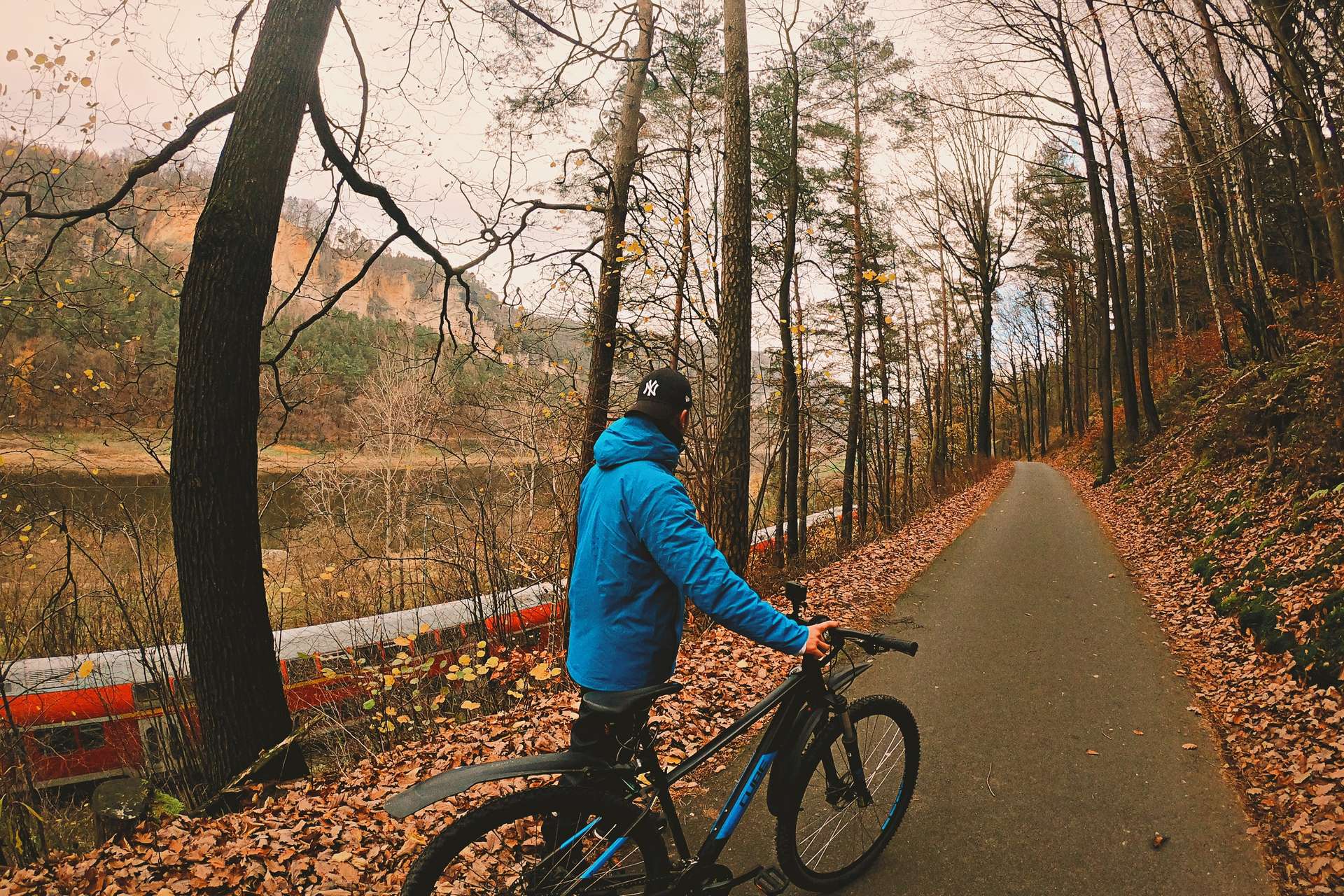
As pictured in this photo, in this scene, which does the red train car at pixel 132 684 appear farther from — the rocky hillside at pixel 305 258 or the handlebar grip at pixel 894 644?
the handlebar grip at pixel 894 644

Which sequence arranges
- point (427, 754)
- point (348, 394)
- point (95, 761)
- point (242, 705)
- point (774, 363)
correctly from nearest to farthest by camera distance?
1. point (242, 705)
2. point (427, 754)
3. point (95, 761)
4. point (774, 363)
5. point (348, 394)

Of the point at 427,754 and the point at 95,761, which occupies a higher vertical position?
the point at 427,754

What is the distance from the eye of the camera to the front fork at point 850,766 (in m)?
2.76

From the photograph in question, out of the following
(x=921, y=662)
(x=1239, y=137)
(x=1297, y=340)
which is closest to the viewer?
(x=921, y=662)

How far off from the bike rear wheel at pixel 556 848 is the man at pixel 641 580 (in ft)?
0.73

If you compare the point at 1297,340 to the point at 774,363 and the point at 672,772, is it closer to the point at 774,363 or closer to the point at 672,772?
the point at 774,363

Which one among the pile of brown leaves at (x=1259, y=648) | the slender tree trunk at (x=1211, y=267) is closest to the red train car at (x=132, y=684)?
the pile of brown leaves at (x=1259, y=648)

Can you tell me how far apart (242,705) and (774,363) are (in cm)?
894

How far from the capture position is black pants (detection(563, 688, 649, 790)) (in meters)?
2.24

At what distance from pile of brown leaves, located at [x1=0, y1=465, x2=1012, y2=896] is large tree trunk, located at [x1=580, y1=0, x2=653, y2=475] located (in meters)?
2.68

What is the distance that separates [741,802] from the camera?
8.47 ft

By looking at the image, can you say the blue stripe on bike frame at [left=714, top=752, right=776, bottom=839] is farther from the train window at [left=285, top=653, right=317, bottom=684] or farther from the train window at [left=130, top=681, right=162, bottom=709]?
the train window at [left=285, top=653, right=317, bottom=684]

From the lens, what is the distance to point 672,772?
91.4 inches

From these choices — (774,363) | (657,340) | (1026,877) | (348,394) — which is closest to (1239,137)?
(774,363)
